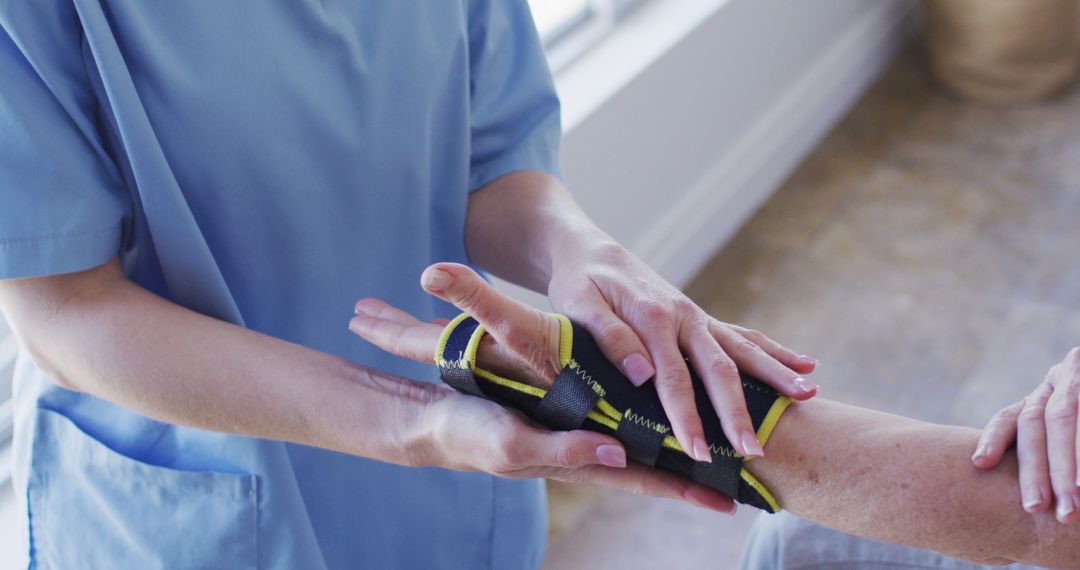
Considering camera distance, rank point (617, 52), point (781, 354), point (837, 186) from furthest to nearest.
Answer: point (837, 186) → point (617, 52) → point (781, 354)

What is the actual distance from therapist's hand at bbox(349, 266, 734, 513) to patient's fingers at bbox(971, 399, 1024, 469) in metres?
0.22

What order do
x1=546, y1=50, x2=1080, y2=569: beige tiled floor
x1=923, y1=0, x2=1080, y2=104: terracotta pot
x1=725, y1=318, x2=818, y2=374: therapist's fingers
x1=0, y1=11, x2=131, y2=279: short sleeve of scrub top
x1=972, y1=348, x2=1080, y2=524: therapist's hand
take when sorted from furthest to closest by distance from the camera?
x1=923, y1=0, x2=1080, y2=104: terracotta pot, x1=546, y1=50, x2=1080, y2=569: beige tiled floor, x1=725, y1=318, x2=818, y2=374: therapist's fingers, x1=972, y1=348, x2=1080, y2=524: therapist's hand, x1=0, y1=11, x2=131, y2=279: short sleeve of scrub top

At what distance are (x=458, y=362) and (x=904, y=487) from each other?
1.35 feet

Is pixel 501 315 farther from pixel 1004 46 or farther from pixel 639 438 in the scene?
pixel 1004 46

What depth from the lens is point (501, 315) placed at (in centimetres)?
90

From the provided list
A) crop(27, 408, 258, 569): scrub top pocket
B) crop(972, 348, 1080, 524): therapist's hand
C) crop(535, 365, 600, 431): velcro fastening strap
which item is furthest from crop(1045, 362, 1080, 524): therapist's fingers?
crop(27, 408, 258, 569): scrub top pocket

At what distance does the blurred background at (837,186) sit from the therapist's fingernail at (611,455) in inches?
45.3

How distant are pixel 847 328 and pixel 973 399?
0.32 metres

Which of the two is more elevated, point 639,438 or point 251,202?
point 251,202

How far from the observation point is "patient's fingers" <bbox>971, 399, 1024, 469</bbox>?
3.16 feet

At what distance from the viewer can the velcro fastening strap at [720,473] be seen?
970mm

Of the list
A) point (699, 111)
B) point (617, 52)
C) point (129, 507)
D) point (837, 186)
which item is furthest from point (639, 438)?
point (837, 186)

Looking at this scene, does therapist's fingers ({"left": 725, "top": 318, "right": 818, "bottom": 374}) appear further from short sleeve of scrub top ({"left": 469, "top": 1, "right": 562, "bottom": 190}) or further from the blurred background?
the blurred background

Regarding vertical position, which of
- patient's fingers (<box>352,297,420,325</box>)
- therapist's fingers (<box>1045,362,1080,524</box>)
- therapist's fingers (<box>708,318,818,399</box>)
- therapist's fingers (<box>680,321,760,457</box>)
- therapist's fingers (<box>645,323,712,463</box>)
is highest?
patient's fingers (<box>352,297,420,325</box>)
